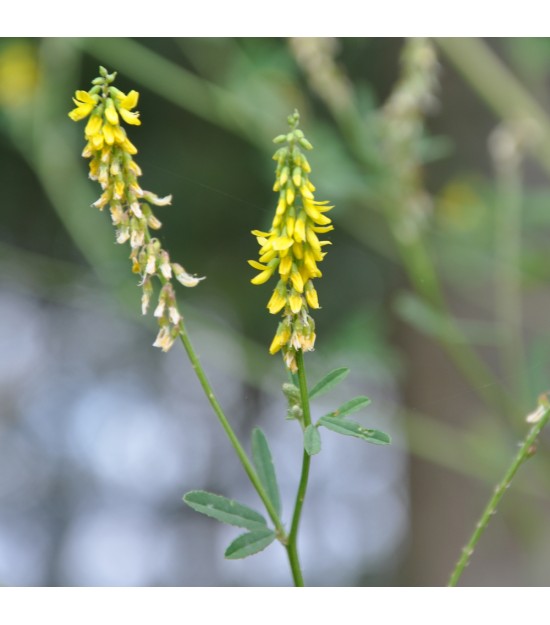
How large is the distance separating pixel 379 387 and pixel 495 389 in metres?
0.98

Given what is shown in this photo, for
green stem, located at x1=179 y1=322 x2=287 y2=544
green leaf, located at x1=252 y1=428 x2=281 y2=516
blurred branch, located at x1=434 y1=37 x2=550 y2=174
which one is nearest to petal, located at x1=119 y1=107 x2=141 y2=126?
green stem, located at x1=179 y1=322 x2=287 y2=544

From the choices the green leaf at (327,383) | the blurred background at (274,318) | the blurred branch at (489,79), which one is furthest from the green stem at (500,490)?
the blurred branch at (489,79)

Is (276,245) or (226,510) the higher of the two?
(276,245)

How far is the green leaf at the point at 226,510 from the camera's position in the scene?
18.2 inches

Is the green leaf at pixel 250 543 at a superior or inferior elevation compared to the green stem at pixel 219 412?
inferior

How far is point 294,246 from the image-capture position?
14.9 inches

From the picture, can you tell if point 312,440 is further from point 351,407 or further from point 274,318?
point 274,318

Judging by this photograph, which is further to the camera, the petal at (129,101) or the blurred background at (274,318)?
the blurred background at (274,318)

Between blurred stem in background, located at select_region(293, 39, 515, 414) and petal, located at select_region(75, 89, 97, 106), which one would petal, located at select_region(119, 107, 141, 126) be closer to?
petal, located at select_region(75, 89, 97, 106)

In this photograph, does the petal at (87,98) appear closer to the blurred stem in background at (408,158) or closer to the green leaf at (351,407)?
the green leaf at (351,407)

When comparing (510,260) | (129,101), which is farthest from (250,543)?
(510,260)

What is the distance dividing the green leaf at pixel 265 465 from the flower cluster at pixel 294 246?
13 centimetres

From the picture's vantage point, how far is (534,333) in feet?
5.60

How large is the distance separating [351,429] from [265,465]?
0.31 ft
